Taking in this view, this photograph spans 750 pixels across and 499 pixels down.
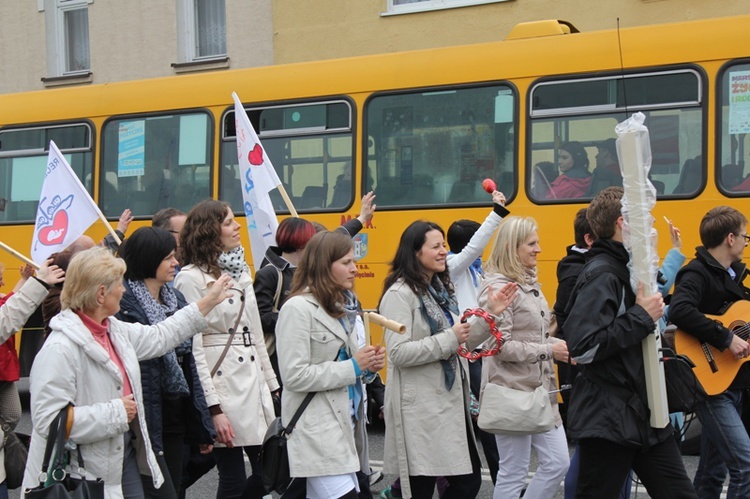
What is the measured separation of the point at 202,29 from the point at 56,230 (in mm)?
11492

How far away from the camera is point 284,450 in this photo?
4625 mm

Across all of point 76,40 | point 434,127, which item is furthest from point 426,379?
point 76,40

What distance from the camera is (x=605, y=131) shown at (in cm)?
880

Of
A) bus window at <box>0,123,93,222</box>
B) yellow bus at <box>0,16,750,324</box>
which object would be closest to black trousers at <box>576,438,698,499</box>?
yellow bus at <box>0,16,750,324</box>

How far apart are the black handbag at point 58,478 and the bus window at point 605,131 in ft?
18.5

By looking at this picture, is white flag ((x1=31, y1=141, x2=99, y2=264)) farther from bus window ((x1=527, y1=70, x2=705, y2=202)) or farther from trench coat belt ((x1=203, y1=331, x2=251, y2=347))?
bus window ((x1=527, y1=70, x2=705, y2=202))

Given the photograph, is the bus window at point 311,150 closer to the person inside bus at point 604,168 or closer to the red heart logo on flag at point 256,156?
the red heart logo on flag at point 256,156

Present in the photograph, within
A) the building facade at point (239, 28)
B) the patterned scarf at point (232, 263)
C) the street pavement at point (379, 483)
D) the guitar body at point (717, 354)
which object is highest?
the building facade at point (239, 28)

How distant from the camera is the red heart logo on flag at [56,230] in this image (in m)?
8.11

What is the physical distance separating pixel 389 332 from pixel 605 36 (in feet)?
15.4

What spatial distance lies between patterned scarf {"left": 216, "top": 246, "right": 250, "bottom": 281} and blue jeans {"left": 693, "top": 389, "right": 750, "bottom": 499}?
8.75 feet

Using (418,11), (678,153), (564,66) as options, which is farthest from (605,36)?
(418,11)

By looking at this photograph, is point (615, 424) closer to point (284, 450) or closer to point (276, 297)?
point (284, 450)

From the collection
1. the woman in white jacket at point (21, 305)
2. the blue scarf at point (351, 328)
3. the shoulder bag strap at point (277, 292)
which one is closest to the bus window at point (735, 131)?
the shoulder bag strap at point (277, 292)
